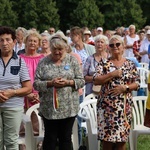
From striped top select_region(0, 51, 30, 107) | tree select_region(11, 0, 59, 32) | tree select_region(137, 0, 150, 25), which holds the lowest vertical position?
striped top select_region(0, 51, 30, 107)

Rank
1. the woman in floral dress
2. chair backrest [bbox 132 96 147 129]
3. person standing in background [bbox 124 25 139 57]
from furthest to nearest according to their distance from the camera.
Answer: person standing in background [bbox 124 25 139 57] < chair backrest [bbox 132 96 147 129] < the woman in floral dress

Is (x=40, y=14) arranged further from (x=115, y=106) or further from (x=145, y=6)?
(x=115, y=106)

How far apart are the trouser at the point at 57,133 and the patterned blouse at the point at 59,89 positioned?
104 millimetres

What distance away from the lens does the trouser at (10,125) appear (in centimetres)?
493

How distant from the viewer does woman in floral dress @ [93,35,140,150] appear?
207 inches

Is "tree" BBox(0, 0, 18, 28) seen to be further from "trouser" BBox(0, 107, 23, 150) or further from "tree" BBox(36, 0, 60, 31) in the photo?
"trouser" BBox(0, 107, 23, 150)

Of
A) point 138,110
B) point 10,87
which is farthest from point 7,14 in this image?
point 10,87

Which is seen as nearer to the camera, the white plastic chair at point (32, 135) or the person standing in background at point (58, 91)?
the person standing in background at point (58, 91)

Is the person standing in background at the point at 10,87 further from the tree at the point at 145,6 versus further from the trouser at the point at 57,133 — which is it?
the tree at the point at 145,6

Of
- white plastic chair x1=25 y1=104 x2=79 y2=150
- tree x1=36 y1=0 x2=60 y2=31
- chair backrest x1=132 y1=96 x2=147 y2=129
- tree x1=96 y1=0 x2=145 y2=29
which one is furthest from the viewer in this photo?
tree x1=96 y1=0 x2=145 y2=29

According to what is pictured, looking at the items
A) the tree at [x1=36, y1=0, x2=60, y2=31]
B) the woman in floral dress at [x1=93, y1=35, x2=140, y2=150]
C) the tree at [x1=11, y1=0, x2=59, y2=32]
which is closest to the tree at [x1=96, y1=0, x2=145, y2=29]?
the tree at [x1=11, y1=0, x2=59, y2=32]

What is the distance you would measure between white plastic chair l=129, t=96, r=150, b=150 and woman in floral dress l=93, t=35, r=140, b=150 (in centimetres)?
54

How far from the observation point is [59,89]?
527cm

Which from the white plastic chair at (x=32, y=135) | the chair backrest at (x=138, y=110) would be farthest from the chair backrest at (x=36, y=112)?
the chair backrest at (x=138, y=110)
